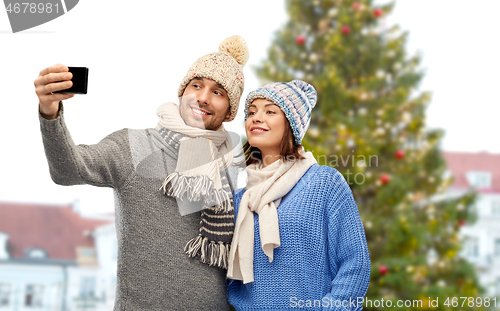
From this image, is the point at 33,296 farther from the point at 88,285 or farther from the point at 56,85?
the point at 56,85

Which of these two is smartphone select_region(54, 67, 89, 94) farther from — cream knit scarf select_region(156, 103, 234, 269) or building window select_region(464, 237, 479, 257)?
building window select_region(464, 237, 479, 257)

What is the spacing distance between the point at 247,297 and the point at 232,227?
208 mm

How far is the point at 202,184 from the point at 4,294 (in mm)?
1465

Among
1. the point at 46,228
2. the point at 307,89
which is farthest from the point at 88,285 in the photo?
the point at 307,89

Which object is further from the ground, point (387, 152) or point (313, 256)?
point (387, 152)

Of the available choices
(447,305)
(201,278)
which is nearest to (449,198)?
(447,305)

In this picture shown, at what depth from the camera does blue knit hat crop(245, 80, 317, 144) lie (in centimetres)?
129

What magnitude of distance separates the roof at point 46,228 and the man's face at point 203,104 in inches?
39.6

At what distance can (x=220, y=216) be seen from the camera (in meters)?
1.24

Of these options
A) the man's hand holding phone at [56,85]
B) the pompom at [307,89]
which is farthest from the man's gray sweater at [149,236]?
the pompom at [307,89]

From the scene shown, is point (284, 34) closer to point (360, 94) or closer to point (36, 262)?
point (360, 94)

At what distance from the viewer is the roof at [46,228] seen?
1979 millimetres

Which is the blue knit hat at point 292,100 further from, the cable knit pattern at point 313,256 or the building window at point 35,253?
the building window at point 35,253

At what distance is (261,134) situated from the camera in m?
1.29
